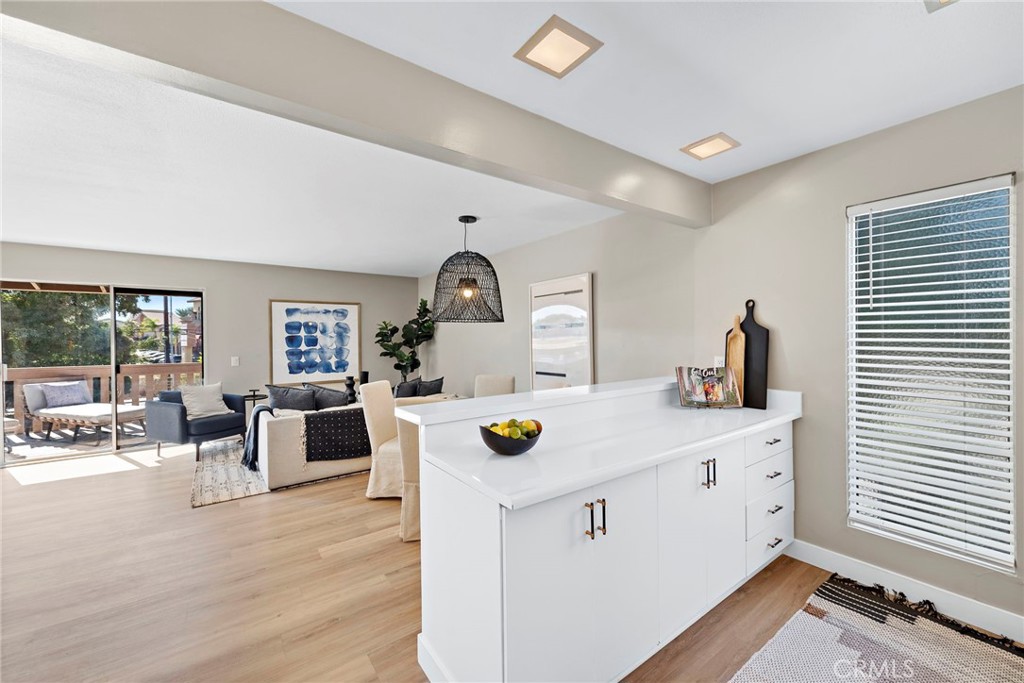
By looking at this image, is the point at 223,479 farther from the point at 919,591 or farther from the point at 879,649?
the point at 919,591

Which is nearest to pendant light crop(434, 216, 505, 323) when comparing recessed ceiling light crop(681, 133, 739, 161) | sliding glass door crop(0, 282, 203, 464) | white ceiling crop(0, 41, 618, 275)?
white ceiling crop(0, 41, 618, 275)

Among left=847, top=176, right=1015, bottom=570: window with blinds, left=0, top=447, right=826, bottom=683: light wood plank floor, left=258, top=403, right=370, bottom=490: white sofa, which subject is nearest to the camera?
left=0, top=447, right=826, bottom=683: light wood plank floor

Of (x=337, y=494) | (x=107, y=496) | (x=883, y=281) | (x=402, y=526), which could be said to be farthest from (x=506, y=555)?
(x=107, y=496)

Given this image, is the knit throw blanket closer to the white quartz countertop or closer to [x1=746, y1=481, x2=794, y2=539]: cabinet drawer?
the white quartz countertop

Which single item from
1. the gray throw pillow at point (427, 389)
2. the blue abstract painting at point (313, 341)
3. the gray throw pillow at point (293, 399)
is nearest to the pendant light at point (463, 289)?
the gray throw pillow at point (427, 389)

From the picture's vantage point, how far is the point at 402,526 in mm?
2811

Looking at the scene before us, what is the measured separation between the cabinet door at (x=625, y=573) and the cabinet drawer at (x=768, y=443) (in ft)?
2.72

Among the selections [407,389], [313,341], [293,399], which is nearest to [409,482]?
[407,389]

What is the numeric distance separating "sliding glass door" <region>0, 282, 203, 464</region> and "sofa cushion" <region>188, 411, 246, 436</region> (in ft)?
3.12

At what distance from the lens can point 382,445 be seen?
3.50 meters

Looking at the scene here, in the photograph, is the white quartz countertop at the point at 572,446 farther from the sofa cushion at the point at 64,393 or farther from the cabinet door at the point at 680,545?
the sofa cushion at the point at 64,393

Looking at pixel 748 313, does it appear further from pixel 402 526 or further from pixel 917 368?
pixel 402 526

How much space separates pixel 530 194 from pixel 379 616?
8.94 ft

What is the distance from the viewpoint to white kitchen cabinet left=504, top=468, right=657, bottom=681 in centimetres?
130
